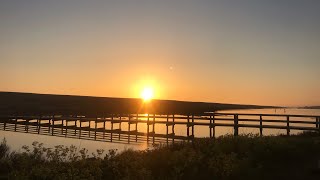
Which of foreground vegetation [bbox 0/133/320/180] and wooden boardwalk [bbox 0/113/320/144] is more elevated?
wooden boardwalk [bbox 0/113/320/144]

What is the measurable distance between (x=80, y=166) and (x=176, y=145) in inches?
189

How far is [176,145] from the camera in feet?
49.1

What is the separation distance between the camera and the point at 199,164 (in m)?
11.6

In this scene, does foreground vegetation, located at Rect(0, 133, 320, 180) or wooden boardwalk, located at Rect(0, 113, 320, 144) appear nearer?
foreground vegetation, located at Rect(0, 133, 320, 180)

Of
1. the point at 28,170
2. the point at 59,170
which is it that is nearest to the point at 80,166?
the point at 59,170

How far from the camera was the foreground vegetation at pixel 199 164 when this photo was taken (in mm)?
10523

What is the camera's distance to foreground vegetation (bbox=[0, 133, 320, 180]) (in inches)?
414

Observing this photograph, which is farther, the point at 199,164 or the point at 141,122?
the point at 141,122

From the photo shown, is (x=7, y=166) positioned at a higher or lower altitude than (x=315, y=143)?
lower

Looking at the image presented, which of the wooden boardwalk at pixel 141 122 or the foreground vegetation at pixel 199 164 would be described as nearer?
the foreground vegetation at pixel 199 164

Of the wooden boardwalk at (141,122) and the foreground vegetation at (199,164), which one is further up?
the wooden boardwalk at (141,122)

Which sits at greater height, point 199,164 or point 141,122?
point 141,122

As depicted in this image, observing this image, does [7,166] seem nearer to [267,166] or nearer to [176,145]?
[176,145]

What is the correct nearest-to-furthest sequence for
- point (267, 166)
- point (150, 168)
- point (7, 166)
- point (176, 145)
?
point (267, 166)
point (150, 168)
point (7, 166)
point (176, 145)
